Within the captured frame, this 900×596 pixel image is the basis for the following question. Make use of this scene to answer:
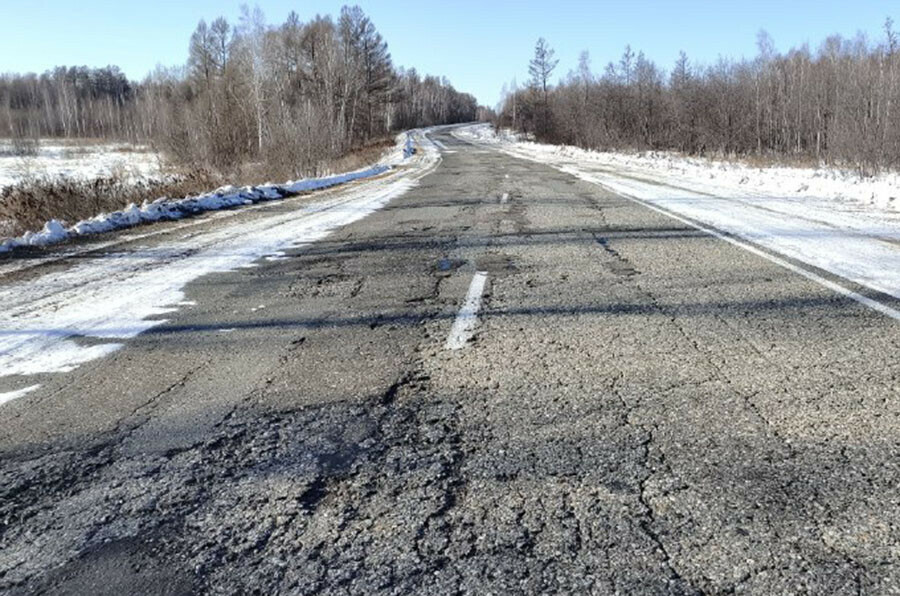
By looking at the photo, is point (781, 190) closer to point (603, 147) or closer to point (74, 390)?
point (74, 390)

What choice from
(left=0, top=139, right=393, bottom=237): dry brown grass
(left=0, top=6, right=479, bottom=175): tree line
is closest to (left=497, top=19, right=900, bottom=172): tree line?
(left=0, top=6, right=479, bottom=175): tree line

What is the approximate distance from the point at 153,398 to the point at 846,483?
122 inches

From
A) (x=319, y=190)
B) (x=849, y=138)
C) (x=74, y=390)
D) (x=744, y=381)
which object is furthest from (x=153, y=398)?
(x=849, y=138)

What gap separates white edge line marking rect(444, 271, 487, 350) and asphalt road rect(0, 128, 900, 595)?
0.07 m

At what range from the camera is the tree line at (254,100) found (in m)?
26.8

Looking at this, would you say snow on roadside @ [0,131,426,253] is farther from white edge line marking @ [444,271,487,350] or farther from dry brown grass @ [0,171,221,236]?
white edge line marking @ [444,271,487,350]

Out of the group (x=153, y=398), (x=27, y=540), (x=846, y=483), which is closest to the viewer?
(x=27, y=540)

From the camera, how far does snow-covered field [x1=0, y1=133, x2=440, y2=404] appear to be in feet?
12.8

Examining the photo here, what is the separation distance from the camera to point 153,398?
10.4ft

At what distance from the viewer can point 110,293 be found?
18.0 feet

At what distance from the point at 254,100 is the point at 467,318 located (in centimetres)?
3353

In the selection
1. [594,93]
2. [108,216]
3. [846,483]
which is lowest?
[846,483]

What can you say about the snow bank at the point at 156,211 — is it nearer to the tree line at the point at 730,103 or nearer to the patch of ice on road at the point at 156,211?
the patch of ice on road at the point at 156,211

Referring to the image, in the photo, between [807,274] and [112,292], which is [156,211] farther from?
[807,274]
